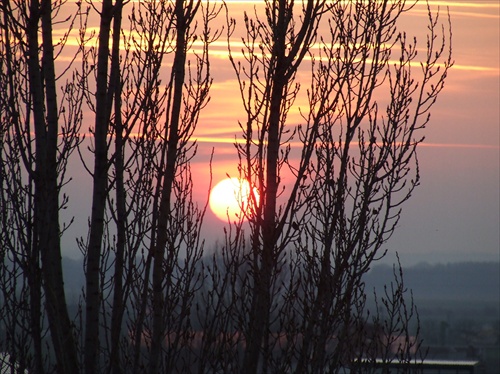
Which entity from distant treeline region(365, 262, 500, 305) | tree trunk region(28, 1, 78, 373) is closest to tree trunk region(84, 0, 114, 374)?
tree trunk region(28, 1, 78, 373)

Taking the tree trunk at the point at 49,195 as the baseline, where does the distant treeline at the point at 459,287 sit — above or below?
below

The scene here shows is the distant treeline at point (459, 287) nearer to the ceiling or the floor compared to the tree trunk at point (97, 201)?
nearer to the floor

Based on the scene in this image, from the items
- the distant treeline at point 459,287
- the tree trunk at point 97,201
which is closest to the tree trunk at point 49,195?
the tree trunk at point 97,201

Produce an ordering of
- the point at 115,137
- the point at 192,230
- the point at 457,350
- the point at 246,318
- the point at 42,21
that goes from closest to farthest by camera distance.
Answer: the point at 42,21, the point at 115,137, the point at 246,318, the point at 192,230, the point at 457,350

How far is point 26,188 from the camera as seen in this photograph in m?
6.55

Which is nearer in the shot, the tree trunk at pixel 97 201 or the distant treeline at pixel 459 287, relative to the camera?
the tree trunk at pixel 97 201

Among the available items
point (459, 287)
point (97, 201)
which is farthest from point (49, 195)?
point (459, 287)

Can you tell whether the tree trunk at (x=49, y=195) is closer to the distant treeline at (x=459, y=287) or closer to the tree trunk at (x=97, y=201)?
the tree trunk at (x=97, y=201)

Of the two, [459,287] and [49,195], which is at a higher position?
[49,195]

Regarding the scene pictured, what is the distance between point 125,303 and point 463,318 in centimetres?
13135

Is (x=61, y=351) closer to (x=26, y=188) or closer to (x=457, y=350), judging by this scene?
(x=26, y=188)

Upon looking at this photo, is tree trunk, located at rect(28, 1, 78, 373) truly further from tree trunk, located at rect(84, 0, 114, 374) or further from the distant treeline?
the distant treeline

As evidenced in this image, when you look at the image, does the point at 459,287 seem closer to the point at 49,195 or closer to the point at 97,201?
the point at 97,201

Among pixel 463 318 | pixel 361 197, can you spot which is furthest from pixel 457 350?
pixel 361 197
